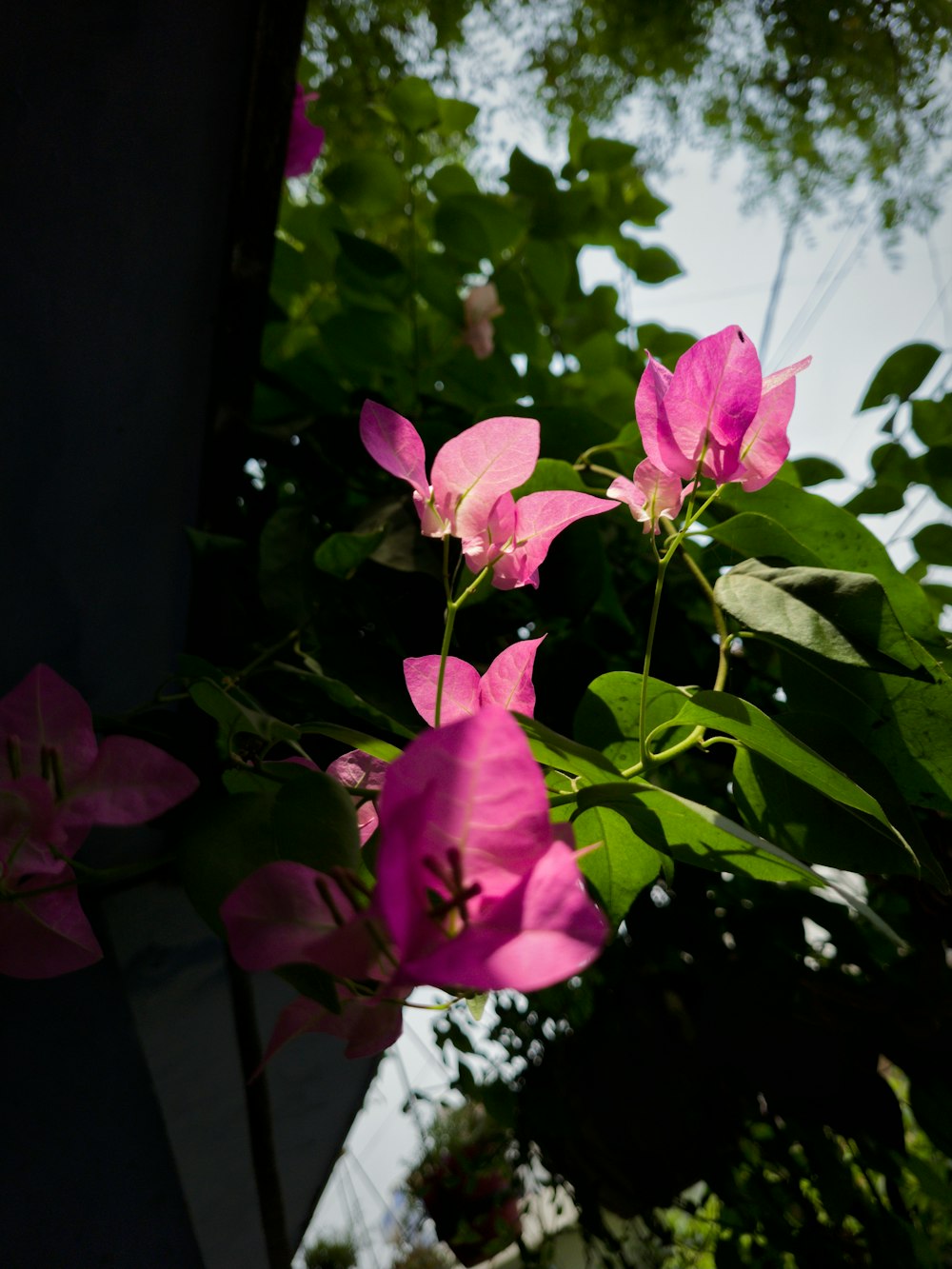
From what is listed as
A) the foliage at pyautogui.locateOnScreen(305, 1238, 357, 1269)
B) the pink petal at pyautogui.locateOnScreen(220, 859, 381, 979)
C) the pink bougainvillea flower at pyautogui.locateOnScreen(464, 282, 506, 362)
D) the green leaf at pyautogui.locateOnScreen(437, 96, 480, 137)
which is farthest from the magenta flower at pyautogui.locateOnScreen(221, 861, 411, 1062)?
the foliage at pyautogui.locateOnScreen(305, 1238, 357, 1269)

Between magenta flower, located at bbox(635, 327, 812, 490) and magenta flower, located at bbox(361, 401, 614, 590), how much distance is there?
0.07ft

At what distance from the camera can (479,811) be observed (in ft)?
0.41

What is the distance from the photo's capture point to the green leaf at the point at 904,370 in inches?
16.0

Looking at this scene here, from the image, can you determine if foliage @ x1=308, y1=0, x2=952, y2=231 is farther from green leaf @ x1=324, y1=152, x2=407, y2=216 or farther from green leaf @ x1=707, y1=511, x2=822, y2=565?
green leaf @ x1=707, y1=511, x2=822, y2=565

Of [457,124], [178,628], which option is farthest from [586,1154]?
[457,124]

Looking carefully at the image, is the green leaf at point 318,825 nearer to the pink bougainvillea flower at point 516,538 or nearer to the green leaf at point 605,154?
the pink bougainvillea flower at point 516,538

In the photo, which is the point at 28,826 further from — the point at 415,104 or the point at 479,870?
the point at 415,104

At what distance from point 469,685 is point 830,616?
0.29 feet

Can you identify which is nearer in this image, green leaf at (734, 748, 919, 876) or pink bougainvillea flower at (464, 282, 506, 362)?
green leaf at (734, 748, 919, 876)

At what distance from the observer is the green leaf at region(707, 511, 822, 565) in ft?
0.69

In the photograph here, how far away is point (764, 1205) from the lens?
19.0 inches

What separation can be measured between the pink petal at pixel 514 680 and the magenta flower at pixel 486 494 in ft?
0.07

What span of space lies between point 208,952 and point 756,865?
13.3 inches

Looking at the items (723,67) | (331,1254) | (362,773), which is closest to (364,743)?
(362,773)
